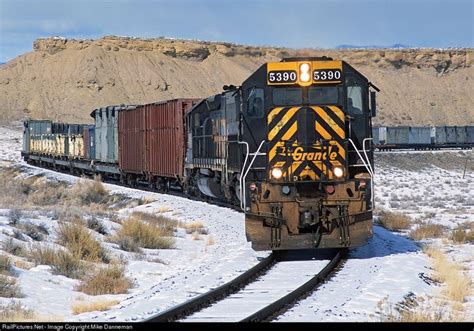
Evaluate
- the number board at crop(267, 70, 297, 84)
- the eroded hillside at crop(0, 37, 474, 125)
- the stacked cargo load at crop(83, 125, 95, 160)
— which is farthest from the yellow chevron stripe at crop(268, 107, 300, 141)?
the eroded hillside at crop(0, 37, 474, 125)

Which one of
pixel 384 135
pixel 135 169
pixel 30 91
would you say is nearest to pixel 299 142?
pixel 135 169

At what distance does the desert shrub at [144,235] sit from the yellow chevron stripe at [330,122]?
446 cm

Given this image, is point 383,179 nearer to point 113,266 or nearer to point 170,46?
point 113,266

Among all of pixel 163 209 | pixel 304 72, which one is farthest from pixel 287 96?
pixel 163 209

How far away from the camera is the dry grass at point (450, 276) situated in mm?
10086

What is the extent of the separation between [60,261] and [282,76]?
467cm

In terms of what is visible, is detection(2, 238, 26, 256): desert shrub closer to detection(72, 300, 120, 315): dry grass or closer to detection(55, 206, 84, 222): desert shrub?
detection(55, 206, 84, 222): desert shrub

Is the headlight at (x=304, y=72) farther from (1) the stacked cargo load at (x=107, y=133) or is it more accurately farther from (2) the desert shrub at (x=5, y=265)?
(1) the stacked cargo load at (x=107, y=133)

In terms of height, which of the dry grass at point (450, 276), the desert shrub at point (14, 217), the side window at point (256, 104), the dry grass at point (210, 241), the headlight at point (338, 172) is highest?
the side window at point (256, 104)

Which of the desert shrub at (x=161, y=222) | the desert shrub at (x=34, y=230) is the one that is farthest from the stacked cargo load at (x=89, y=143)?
the desert shrub at (x=34, y=230)

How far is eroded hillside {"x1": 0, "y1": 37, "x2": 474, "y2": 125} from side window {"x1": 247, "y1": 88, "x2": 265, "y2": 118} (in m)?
83.2

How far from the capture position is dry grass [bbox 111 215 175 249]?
15.3 m

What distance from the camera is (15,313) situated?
8.54 metres

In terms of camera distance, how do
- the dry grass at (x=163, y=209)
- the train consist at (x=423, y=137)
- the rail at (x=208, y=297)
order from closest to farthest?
the rail at (x=208, y=297) < the dry grass at (x=163, y=209) < the train consist at (x=423, y=137)
